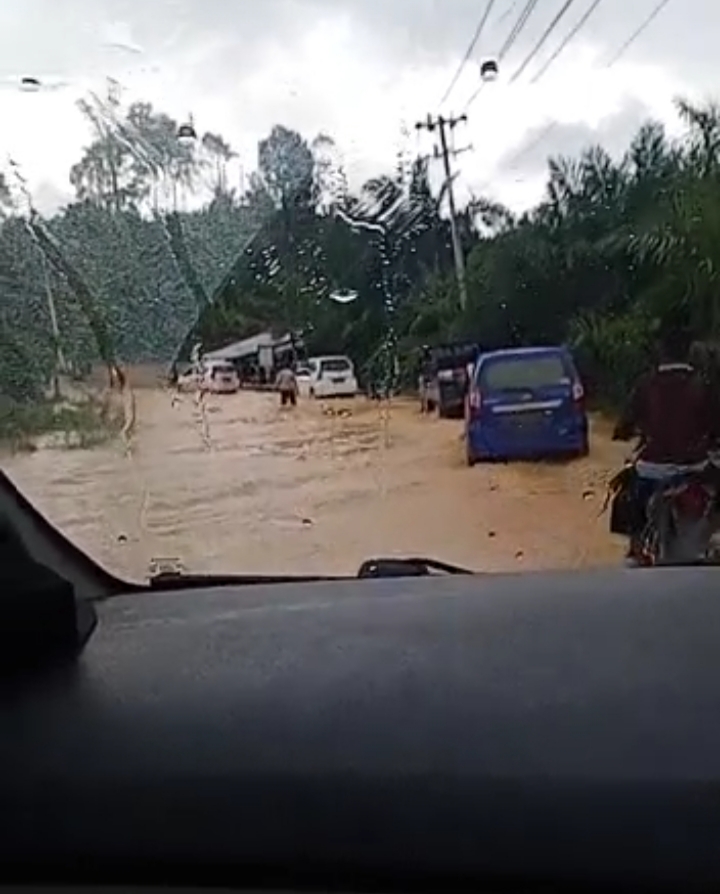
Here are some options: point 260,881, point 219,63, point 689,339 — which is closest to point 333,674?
point 260,881

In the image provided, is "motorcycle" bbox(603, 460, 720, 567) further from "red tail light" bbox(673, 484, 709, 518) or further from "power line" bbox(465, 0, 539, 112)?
"power line" bbox(465, 0, 539, 112)

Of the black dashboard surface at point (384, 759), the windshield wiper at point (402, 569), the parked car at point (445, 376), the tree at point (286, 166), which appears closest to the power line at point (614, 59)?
the parked car at point (445, 376)

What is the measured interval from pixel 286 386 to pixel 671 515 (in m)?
0.87

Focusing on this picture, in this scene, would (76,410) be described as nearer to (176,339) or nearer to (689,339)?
(176,339)

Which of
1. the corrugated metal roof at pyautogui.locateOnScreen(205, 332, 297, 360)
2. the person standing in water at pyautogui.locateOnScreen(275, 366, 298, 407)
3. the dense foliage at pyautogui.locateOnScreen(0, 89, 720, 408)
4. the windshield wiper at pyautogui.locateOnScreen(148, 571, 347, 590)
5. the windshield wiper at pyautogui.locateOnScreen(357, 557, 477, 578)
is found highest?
the dense foliage at pyautogui.locateOnScreen(0, 89, 720, 408)

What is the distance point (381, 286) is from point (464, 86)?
2.10 feet

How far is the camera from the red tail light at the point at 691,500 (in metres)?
3.26

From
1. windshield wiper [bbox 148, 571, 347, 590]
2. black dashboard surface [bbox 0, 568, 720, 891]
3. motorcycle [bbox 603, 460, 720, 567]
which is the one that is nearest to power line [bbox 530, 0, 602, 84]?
motorcycle [bbox 603, 460, 720, 567]

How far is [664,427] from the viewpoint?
3449 mm

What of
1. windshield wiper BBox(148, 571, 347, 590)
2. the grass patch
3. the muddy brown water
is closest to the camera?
windshield wiper BBox(148, 571, 347, 590)

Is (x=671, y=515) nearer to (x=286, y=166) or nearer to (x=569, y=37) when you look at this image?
(x=286, y=166)

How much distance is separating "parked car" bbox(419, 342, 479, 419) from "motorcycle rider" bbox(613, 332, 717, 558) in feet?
1.22

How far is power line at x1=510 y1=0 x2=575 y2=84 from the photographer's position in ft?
12.7

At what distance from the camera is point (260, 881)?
3.53ft
